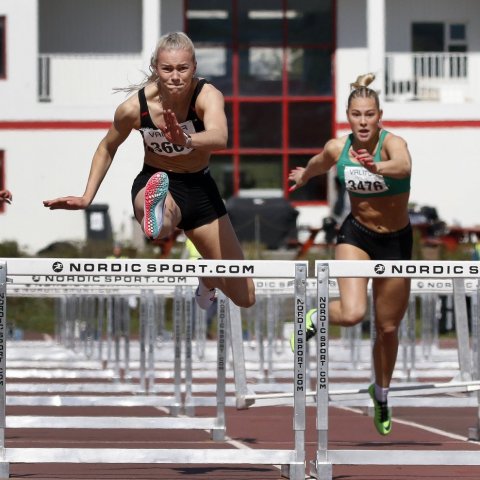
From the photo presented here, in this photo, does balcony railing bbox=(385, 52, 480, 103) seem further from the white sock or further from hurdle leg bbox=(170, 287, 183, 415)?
the white sock

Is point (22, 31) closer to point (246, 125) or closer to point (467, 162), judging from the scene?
point (246, 125)

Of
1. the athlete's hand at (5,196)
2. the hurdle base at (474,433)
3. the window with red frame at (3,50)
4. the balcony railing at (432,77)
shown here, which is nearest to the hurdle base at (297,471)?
the athlete's hand at (5,196)

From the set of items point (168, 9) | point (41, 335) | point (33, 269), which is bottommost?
point (41, 335)

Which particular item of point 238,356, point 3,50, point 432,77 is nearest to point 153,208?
point 238,356

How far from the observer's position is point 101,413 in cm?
1459

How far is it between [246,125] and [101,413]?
26.1 metres

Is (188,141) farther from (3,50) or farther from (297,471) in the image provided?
(3,50)

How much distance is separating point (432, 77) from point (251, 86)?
452cm

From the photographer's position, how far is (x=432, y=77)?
39.8 meters

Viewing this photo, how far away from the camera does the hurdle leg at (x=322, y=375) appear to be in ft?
28.3

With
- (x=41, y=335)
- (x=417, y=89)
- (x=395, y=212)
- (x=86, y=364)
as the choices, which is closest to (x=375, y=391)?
(x=395, y=212)

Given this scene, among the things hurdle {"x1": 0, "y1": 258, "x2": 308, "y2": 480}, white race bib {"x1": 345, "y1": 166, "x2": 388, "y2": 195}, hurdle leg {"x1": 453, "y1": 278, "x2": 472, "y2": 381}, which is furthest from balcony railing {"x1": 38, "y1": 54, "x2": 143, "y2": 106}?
hurdle {"x1": 0, "y1": 258, "x2": 308, "y2": 480}

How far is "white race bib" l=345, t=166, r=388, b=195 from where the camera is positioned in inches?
388

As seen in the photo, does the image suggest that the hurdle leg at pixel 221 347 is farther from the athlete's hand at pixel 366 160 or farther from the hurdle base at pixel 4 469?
the hurdle base at pixel 4 469
